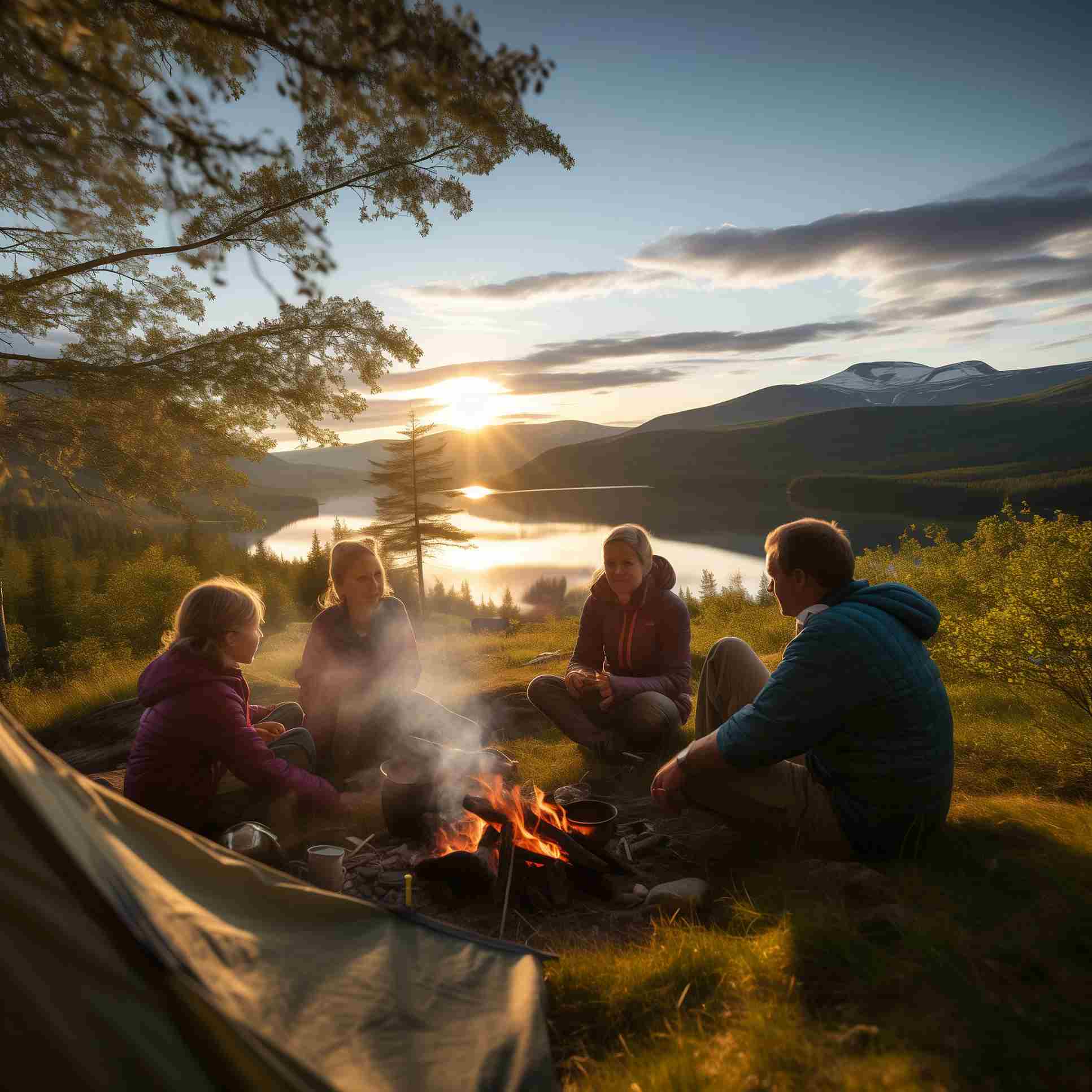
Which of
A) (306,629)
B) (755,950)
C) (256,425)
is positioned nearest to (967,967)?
(755,950)

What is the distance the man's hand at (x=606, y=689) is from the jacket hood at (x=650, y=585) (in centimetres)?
68

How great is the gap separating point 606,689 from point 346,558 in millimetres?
2361

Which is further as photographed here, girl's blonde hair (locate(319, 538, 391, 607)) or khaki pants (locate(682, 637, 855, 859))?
girl's blonde hair (locate(319, 538, 391, 607))

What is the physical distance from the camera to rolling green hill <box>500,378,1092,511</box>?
14312 centimetres

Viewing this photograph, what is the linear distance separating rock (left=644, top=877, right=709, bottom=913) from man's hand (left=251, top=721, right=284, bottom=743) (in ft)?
8.91

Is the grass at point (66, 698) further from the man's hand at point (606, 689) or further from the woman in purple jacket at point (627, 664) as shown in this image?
the man's hand at point (606, 689)

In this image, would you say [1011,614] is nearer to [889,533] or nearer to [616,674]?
[616,674]

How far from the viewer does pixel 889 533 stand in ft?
204

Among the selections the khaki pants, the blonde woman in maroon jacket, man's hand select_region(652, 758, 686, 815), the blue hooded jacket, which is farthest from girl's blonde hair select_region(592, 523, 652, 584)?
→ the blue hooded jacket

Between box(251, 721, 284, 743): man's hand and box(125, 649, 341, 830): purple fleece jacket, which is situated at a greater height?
box(125, 649, 341, 830): purple fleece jacket

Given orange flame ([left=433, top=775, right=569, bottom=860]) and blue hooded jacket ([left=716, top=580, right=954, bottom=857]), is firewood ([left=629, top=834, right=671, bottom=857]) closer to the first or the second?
orange flame ([left=433, top=775, right=569, bottom=860])

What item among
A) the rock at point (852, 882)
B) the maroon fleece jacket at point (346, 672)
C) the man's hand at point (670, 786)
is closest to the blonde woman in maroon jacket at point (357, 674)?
the maroon fleece jacket at point (346, 672)

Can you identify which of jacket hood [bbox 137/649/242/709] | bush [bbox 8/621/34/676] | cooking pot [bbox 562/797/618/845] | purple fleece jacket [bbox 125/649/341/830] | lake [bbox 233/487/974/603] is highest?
jacket hood [bbox 137/649/242/709]

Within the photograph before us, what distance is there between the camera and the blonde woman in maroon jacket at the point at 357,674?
17.2 ft
